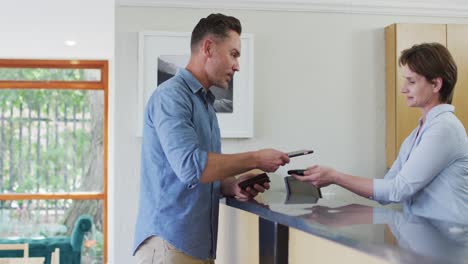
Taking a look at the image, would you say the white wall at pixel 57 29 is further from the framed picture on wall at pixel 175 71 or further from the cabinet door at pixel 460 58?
the cabinet door at pixel 460 58

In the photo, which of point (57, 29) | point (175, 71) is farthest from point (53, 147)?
point (175, 71)

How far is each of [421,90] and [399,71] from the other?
1.76 meters

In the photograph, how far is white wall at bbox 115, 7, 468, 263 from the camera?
13.5 feet

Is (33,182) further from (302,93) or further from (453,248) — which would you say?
(453,248)

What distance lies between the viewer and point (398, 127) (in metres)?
4.11

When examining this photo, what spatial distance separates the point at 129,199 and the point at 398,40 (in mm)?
1884

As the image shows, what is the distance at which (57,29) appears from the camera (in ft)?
21.6

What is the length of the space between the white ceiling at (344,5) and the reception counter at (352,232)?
1.84m

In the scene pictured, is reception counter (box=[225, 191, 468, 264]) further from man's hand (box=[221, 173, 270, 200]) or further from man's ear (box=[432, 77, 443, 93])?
man's ear (box=[432, 77, 443, 93])

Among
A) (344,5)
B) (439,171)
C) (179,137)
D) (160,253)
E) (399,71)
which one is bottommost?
(160,253)

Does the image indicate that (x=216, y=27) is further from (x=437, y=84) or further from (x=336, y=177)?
(x=437, y=84)

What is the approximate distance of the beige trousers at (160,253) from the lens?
6.84 ft

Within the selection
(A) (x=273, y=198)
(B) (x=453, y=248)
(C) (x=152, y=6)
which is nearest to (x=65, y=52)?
(C) (x=152, y=6)

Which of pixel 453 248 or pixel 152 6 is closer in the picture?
pixel 453 248
